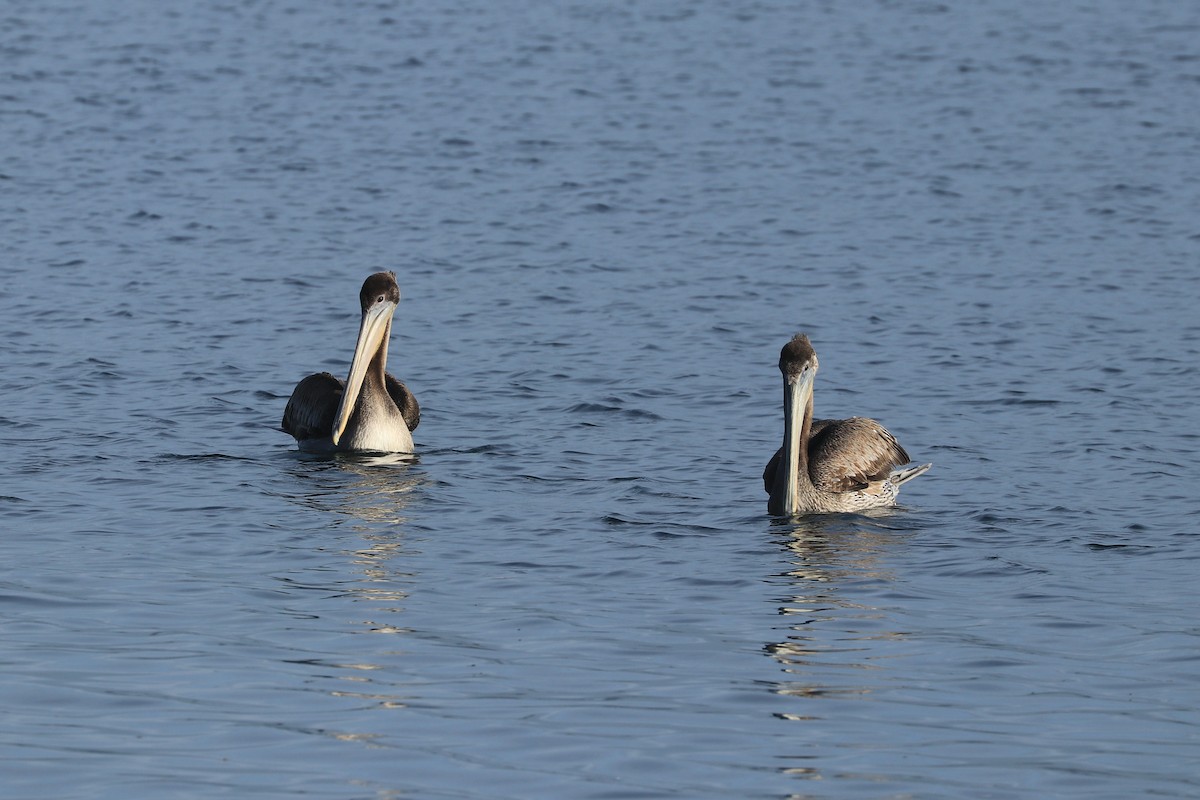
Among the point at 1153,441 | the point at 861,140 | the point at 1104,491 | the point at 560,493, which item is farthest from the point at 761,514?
the point at 861,140

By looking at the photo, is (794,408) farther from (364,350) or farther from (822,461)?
A: (364,350)

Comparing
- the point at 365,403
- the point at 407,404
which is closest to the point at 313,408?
the point at 365,403

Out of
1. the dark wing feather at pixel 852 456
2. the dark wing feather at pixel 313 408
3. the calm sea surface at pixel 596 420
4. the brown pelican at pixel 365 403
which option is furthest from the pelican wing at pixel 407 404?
the dark wing feather at pixel 852 456

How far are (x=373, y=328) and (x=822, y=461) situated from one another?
127 inches

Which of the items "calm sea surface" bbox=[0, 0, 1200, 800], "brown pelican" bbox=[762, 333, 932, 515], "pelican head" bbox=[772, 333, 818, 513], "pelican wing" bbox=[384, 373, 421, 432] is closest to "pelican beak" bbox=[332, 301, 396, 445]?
"pelican wing" bbox=[384, 373, 421, 432]

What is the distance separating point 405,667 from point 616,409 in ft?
19.0

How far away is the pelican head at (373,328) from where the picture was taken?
1259 cm

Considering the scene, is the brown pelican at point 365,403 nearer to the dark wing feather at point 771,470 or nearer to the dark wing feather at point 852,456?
the dark wing feather at point 771,470

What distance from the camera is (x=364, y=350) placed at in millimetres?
12680

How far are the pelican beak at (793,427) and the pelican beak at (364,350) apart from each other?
2979 mm

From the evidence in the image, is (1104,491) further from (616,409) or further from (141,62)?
(141,62)

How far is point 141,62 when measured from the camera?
2866 cm

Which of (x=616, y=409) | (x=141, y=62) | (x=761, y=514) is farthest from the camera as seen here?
(x=141, y=62)

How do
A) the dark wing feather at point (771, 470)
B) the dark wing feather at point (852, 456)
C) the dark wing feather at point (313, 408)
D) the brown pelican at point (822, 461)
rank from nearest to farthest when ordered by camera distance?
1. the brown pelican at point (822, 461)
2. the dark wing feather at point (771, 470)
3. the dark wing feather at point (852, 456)
4. the dark wing feather at point (313, 408)
